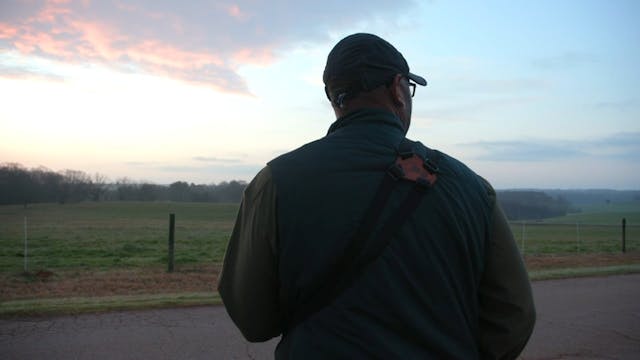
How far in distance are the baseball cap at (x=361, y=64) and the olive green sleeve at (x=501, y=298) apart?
0.53 meters

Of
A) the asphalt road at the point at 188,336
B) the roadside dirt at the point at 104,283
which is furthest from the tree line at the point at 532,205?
the asphalt road at the point at 188,336

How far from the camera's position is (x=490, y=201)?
1806mm

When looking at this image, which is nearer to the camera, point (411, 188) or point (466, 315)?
point (411, 188)

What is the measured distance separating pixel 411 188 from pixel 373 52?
0.49 metres

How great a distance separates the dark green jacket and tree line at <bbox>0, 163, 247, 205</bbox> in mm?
50223

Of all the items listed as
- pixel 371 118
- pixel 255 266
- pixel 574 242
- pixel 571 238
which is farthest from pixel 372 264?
pixel 571 238

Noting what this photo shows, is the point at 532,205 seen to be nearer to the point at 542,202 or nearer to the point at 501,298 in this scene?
the point at 542,202

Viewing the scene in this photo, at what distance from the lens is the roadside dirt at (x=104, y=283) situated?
10.5 m

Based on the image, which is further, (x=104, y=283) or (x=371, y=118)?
(x=104, y=283)

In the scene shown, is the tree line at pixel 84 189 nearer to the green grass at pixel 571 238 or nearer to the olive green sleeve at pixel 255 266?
the green grass at pixel 571 238

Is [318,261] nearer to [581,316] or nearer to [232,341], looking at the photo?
[232,341]

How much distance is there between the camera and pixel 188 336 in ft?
21.1

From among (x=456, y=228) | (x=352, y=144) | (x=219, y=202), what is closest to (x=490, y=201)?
(x=456, y=228)

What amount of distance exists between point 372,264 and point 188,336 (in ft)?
17.6
